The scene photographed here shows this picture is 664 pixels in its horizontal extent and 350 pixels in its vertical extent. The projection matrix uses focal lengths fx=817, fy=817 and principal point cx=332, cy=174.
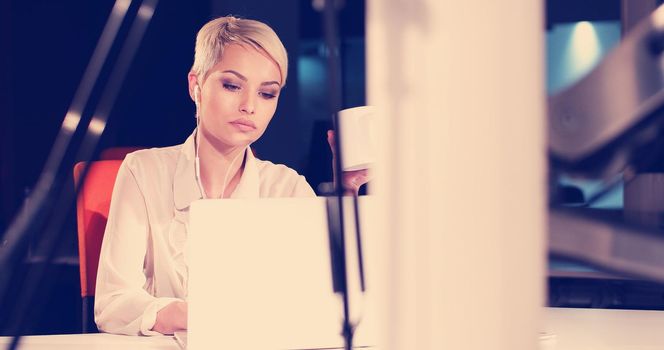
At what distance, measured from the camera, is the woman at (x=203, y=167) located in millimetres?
2004

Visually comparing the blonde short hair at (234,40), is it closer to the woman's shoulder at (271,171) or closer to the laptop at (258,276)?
the woman's shoulder at (271,171)

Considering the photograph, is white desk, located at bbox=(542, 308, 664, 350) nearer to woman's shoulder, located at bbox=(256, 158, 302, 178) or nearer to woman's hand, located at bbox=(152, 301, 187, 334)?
woman's hand, located at bbox=(152, 301, 187, 334)

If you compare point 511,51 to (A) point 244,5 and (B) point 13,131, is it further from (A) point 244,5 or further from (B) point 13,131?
(A) point 244,5

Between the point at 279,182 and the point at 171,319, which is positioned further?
the point at 279,182

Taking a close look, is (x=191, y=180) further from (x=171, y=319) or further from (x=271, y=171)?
(x=171, y=319)

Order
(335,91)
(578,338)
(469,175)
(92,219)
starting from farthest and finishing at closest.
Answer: (92,219), (578,338), (335,91), (469,175)

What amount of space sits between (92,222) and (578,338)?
1.35 meters

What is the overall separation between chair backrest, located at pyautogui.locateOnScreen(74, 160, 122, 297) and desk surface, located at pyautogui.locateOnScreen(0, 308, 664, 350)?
76cm

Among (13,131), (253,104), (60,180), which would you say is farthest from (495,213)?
(13,131)

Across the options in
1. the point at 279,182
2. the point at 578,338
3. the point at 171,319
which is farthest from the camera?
the point at 279,182

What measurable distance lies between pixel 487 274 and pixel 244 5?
17.8 ft

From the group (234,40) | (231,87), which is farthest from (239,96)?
(234,40)

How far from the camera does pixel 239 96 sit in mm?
2135

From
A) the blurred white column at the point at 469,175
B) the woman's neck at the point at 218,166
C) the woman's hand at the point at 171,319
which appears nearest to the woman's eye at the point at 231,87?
the woman's neck at the point at 218,166
